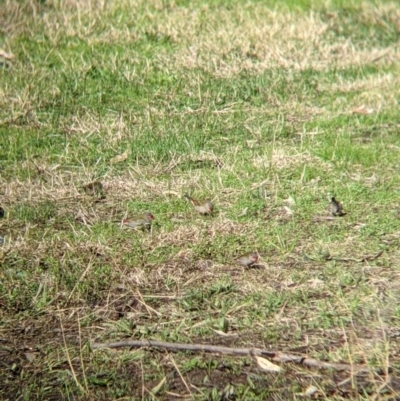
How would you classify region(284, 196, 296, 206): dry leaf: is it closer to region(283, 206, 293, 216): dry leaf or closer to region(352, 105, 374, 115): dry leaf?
region(283, 206, 293, 216): dry leaf

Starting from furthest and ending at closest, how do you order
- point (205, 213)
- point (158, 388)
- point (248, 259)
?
1. point (205, 213)
2. point (248, 259)
3. point (158, 388)

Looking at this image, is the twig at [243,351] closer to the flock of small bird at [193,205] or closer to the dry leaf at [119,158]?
the flock of small bird at [193,205]

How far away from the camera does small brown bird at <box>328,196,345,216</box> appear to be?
4613 mm

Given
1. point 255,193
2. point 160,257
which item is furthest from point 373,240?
point 160,257

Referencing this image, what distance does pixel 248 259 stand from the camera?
4098mm

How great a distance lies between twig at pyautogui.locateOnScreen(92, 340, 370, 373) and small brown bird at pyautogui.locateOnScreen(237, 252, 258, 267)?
30.1 inches

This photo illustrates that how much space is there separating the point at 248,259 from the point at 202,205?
2.17ft

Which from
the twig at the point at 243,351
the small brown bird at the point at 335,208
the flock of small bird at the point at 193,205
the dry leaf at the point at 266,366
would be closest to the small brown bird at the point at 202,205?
the flock of small bird at the point at 193,205

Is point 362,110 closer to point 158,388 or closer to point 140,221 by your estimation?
point 140,221

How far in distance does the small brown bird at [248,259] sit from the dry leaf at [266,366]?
833 mm

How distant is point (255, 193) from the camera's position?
4863 mm

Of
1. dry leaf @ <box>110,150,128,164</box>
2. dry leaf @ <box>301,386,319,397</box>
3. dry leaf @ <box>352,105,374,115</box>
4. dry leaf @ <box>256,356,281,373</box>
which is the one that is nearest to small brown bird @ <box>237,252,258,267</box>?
dry leaf @ <box>256,356,281,373</box>

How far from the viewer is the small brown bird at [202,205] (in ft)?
15.1

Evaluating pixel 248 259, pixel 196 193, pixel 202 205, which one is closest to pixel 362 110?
pixel 196 193
